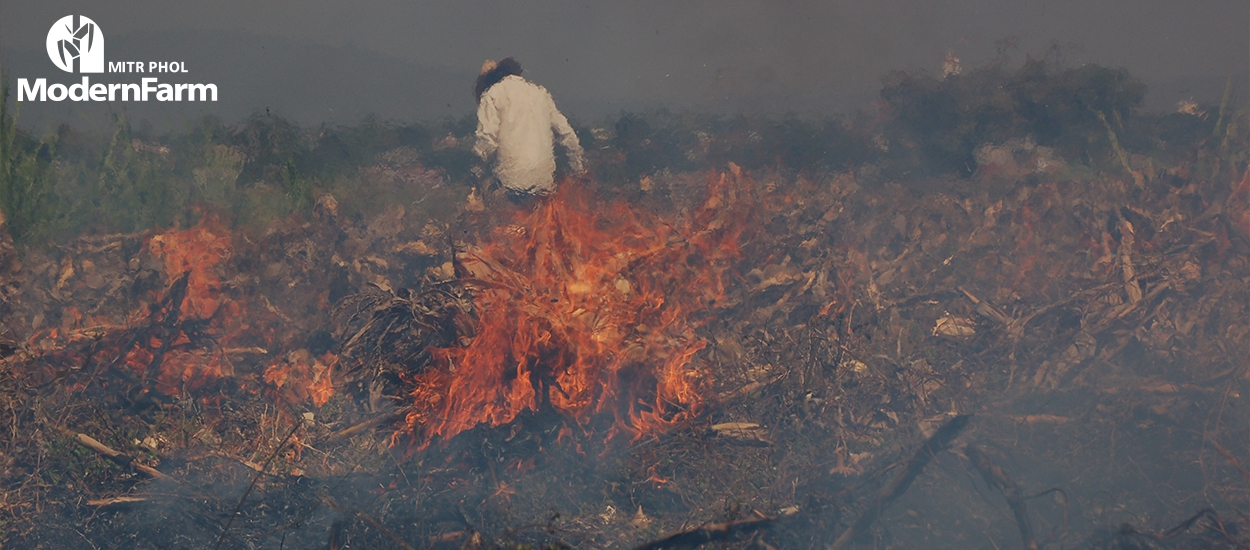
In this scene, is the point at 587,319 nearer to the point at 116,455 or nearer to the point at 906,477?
the point at 906,477

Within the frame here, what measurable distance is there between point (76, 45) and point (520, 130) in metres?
6.25

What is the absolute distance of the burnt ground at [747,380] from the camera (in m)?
8.90

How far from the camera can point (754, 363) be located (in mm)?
9758

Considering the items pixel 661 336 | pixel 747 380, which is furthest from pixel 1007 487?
pixel 661 336

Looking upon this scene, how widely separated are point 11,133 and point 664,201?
874cm

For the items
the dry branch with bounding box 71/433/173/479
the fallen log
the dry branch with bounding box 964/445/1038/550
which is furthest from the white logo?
the dry branch with bounding box 964/445/1038/550

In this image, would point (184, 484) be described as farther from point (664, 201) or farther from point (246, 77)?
point (664, 201)

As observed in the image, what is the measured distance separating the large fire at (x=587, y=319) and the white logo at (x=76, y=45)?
6006 mm

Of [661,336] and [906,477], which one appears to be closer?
[906,477]

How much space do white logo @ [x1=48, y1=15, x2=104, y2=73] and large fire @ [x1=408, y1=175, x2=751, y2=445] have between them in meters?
6.01

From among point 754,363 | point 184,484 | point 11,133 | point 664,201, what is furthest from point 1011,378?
point 11,133

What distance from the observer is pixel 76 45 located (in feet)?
34.3

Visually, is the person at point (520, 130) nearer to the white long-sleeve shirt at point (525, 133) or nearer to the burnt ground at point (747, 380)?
the white long-sleeve shirt at point (525, 133)

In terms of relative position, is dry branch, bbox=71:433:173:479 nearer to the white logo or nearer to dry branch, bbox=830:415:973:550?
the white logo
